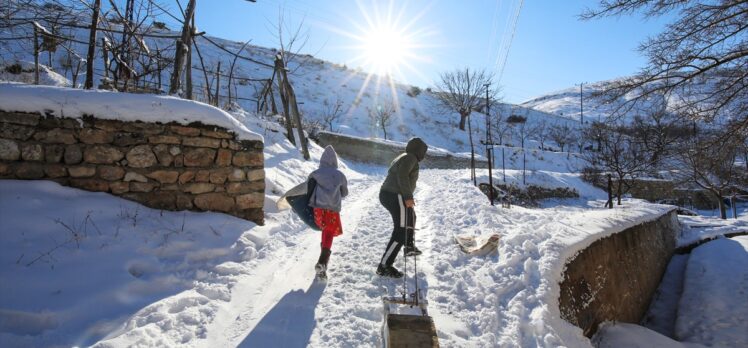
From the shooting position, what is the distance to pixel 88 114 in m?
4.09

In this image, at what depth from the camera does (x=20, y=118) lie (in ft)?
12.3

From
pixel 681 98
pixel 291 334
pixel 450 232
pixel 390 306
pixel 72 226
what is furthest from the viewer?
pixel 681 98

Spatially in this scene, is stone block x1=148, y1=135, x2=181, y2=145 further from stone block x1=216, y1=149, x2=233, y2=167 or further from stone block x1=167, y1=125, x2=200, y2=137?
stone block x1=216, y1=149, x2=233, y2=167

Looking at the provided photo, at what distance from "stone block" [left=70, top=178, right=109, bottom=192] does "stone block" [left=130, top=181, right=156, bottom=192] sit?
27 centimetres

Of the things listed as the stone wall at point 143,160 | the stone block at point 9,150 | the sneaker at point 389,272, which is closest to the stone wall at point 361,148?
the stone wall at point 143,160

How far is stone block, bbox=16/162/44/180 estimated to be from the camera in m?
3.79

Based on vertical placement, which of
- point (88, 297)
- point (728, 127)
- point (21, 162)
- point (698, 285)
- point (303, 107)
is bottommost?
point (698, 285)

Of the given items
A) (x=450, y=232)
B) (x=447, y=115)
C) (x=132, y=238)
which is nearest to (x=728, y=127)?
(x=450, y=232)

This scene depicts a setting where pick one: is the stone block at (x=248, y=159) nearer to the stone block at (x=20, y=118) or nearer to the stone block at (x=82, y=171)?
the stone block at (x=82, y=171)

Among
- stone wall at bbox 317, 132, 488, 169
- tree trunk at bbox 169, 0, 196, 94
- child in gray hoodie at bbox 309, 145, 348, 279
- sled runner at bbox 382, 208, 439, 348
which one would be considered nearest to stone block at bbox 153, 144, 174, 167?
child in gray hoodie at bbox 309, 145, 348, 279

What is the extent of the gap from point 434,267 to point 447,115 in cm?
4203

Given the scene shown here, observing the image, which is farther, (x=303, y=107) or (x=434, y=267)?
(x=303, y=107)

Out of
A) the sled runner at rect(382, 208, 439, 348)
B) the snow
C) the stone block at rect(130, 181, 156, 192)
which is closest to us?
the sled runner at rect(382, 208, 439, 348)

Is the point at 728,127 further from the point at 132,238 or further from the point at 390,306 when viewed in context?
the point at 132,238
